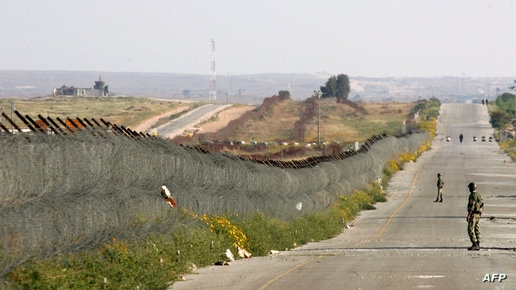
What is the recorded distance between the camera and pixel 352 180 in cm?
6538

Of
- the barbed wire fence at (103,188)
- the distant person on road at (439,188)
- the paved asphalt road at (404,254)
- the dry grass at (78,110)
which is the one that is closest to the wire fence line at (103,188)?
the barbed wire fence at (103,188)

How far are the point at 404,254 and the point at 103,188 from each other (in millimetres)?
11836

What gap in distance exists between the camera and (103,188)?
24.0 meters

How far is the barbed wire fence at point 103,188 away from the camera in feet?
62.0

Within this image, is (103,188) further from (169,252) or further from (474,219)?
(474,219)

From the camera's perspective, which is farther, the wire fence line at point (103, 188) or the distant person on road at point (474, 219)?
the distant person on road at point (474, 219)

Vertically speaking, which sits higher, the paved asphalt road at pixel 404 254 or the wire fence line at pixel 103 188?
the wire fence line at pixel 103 188

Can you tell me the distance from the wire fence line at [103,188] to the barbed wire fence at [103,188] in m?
0.02

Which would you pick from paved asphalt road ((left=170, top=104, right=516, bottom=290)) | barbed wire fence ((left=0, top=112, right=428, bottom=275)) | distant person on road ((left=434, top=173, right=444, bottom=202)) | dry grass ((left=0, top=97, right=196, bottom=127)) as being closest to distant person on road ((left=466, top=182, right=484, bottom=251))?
paved asphalt road ((left=170, top=104, right=516, bottom=290))

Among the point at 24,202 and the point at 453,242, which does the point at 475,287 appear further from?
the point at 453,242

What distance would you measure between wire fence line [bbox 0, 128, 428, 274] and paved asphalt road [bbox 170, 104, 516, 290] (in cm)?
216

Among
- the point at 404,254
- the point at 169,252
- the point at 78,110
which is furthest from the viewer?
the point at 78,110

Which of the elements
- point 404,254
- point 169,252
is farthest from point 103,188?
point 404,254

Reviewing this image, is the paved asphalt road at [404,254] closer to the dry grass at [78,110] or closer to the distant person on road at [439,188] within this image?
the distant person on road at [439,188]
